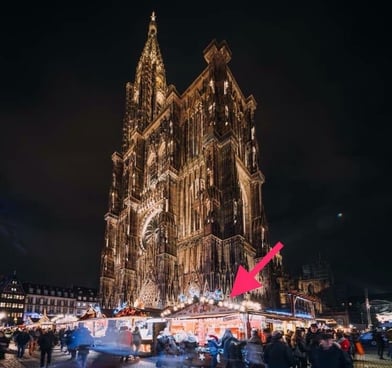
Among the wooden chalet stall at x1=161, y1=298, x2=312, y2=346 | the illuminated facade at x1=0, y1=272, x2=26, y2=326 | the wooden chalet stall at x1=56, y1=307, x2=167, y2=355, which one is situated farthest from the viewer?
the illuminated facade at x1=0, y1=272, x2=26, y2=326

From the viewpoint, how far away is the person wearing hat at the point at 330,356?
604cm

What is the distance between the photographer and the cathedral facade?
36.3m

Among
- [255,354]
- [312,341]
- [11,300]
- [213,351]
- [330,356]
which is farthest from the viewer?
[11,300]

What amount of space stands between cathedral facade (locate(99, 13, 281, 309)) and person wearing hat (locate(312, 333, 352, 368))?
89.7ft

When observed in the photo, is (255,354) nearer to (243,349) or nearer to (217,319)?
(243,349)

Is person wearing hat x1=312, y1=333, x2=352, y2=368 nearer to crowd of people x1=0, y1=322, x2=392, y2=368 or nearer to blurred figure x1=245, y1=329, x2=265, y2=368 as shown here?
crowd of people x1=0, y1=322, x2=392, y2=368

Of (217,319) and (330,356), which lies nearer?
(330,356)

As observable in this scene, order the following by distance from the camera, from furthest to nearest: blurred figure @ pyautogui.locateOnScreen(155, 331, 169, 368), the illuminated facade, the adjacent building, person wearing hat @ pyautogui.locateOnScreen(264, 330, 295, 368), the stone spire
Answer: the adjacent building < the illuminated facade < the stone spire < blurred figure @ pyautogui.locateOnScreen(155, 331, 169, 368) < person wearing hat @ pyautogui.locateOnScreen(264, 330, 295, 368)

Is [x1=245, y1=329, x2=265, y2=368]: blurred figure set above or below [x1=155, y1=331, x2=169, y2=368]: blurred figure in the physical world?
above

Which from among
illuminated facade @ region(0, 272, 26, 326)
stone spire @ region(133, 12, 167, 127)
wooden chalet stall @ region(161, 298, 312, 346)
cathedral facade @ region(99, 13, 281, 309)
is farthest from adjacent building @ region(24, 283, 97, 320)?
wooden chalet stall @ region(161, 298, 312, 346)

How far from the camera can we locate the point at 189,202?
4259cm

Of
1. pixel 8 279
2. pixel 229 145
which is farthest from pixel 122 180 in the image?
pixel 8 279

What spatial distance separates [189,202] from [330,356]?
120 feet

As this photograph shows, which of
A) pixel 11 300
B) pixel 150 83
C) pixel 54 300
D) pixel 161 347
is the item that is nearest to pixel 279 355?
pixel 161 347
